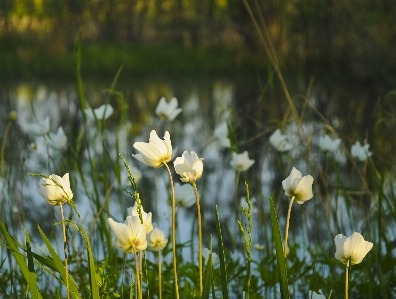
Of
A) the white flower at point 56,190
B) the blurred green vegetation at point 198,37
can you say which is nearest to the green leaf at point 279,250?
the white flower at point 56,190

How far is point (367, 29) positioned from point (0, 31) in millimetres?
7743

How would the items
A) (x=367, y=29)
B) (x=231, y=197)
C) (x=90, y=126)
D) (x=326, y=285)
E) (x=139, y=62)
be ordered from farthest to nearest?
(x=139, y=62) < (x=367, y=29) < (x=90, y=126) < (x=231, y=197) < (x=326, y=285)

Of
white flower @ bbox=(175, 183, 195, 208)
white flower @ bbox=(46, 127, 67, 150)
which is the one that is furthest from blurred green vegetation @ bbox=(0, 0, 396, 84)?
white flower @ bbox=(175, 183, 195, 208)

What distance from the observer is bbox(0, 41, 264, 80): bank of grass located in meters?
10.8

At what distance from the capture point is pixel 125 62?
1039 cm

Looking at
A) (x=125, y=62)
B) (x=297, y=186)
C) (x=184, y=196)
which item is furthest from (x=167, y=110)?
(x=125, y=62)

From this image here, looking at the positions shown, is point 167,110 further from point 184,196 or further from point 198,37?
point 198,37

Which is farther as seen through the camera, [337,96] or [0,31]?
[0,31]

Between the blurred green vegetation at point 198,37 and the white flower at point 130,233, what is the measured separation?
19.0ft

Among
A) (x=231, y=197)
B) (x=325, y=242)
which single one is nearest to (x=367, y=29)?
(x=231, y=197)

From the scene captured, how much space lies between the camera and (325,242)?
2.39 meters

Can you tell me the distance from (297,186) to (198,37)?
13238 millimetres

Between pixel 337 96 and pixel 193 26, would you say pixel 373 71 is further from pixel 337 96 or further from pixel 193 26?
pixel 193 26

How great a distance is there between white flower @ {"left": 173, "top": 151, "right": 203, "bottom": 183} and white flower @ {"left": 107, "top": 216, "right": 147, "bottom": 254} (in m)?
0.08
